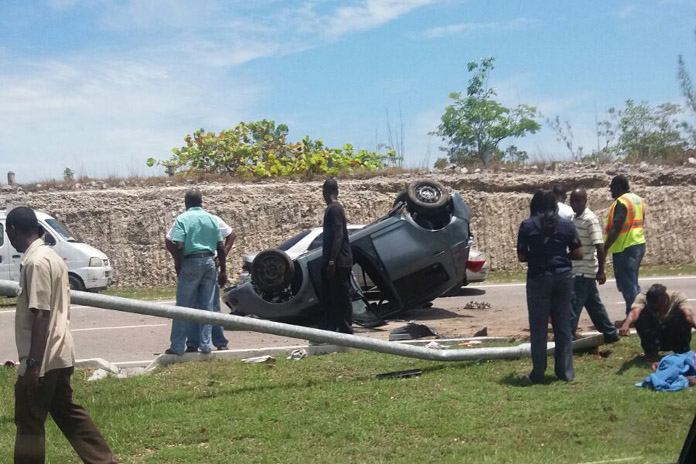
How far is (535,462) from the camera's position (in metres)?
4.24

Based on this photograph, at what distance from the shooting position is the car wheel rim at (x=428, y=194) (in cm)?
1005

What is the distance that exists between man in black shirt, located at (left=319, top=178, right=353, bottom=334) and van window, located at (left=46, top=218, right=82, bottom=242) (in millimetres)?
2523

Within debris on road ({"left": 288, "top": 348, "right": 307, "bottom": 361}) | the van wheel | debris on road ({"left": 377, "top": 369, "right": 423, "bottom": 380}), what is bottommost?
debris on road ({"left": 377, "top": 369, "right": 423, "bottom": 380})

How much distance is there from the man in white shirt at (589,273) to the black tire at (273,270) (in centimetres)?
338

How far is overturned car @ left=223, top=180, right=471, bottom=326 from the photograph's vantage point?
9.60 m

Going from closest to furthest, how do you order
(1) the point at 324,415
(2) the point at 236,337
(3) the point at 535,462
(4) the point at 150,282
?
(3) the point at 535,462
(1) the point at 324,415
(2) the point at 236,337
(4) the point at 150,282

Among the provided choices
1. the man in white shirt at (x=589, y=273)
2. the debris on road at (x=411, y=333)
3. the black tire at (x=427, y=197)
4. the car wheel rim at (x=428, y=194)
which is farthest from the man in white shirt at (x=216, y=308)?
the man in white shirt at (x=589, y=273)

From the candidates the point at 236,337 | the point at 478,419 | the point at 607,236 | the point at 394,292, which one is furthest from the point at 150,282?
the point at 478,419

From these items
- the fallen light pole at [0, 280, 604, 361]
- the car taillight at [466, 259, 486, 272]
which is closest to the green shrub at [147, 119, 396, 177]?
the fallen light pole at [0, 280, 604, 361]

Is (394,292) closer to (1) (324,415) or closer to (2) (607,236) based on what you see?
(2) (607,236)

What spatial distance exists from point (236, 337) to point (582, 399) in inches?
205

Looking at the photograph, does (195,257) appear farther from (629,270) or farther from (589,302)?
(629,270)

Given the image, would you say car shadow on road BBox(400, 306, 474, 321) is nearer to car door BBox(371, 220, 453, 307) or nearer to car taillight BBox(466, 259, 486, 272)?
car door BBox(371, 220, 453, 307)

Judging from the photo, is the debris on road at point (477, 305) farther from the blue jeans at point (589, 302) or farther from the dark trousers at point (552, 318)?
the dark trousers at point (552, 318)
